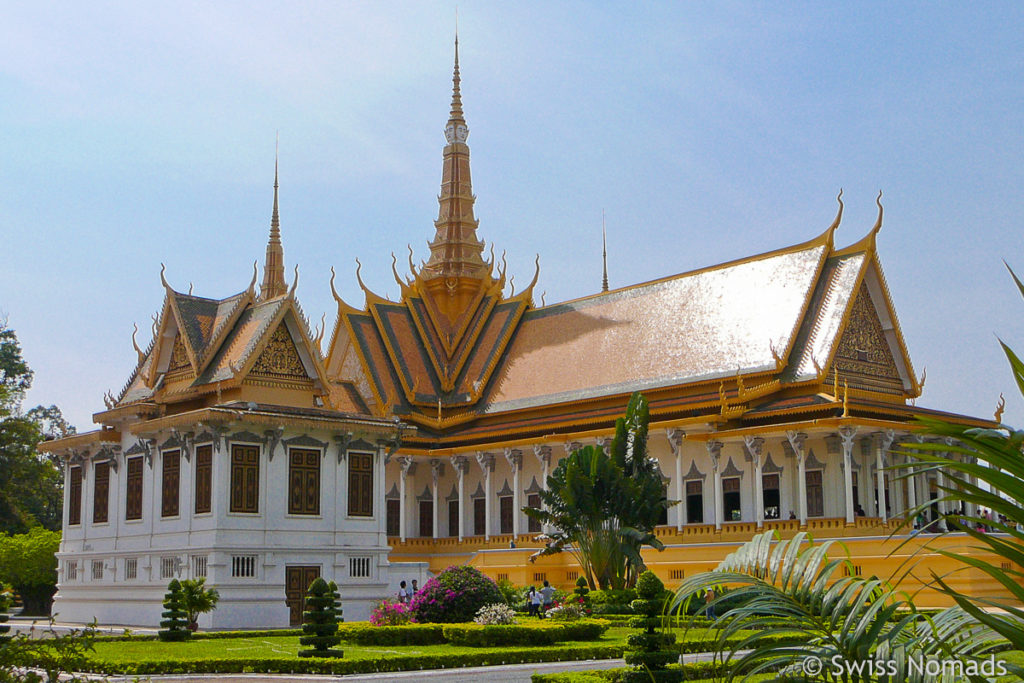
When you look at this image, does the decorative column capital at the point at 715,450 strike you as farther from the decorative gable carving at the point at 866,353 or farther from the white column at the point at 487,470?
the white column at the point at 487,470

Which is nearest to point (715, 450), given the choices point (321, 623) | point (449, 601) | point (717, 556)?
point (717, 556)

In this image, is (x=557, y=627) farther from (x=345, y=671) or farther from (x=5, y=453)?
(x=5, y=453)

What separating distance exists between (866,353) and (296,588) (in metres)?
18.4

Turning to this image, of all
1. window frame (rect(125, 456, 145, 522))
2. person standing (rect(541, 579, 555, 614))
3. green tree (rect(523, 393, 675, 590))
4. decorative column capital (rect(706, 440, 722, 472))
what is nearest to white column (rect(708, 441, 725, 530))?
decorative column capital (rect(706, 440, 722, 472))

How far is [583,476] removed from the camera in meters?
25.2

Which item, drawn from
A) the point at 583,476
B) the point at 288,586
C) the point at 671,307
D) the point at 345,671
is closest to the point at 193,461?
the point at 288,586

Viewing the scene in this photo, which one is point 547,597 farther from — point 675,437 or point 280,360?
point 675,437

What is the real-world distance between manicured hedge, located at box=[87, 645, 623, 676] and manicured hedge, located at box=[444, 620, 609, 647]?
1370mm

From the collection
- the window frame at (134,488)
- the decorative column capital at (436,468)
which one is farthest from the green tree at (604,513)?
the decorative column capital at (436,468)

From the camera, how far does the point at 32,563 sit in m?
35.5

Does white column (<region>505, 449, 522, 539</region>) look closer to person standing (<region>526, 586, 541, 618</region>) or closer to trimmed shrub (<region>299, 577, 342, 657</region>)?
person standing (<region>526, 586, 541, 618</region>)

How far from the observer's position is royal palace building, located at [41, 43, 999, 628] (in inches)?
1013

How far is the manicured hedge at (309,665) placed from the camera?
14.2m

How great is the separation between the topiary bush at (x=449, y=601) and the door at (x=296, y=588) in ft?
21.0
